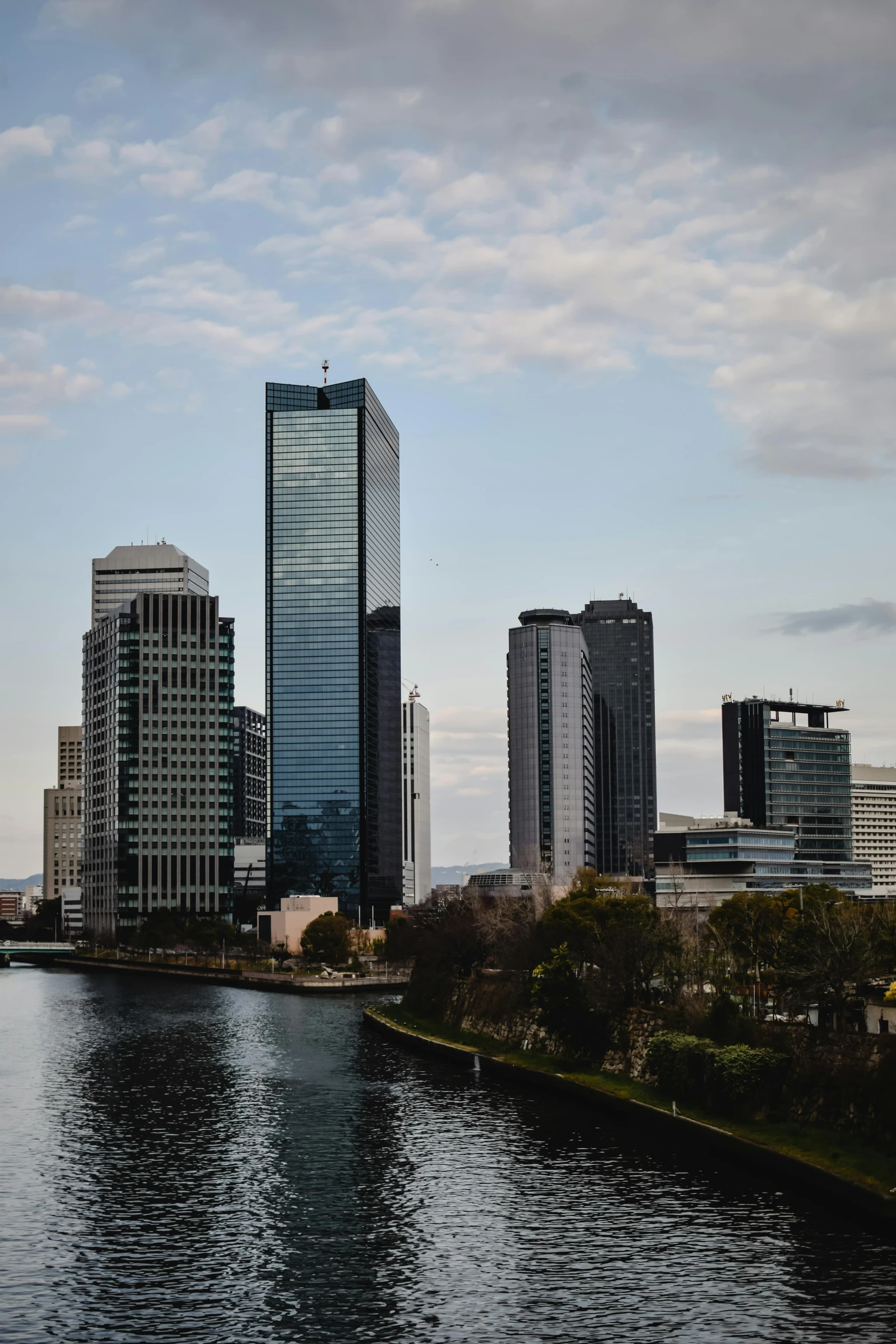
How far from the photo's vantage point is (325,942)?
196 meters

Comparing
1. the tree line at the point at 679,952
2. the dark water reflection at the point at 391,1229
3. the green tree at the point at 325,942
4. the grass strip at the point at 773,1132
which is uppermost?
the tree line at the point at 679,952

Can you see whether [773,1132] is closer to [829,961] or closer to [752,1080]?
[752,1080]

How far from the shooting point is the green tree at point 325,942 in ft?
642

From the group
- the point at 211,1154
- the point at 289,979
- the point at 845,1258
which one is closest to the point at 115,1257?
the point at 211,1154

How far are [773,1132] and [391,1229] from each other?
20.0 meters

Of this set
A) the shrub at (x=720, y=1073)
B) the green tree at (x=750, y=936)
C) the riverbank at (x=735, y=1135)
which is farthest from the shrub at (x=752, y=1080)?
the green tree at (x=750, y=936)

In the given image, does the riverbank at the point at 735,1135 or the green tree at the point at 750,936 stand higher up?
the green tree at the point at 750,936

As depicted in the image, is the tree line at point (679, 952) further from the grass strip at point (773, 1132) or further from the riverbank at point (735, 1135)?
the riverbank at point (735, 1135)

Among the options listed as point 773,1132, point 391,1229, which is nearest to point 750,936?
point 773,1132

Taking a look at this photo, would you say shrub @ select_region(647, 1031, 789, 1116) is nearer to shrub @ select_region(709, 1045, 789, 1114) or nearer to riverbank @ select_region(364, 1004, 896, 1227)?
shrub @ select_region(709, 1045, 789, 1114)

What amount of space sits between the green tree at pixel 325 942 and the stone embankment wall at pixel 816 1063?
99741 millimetres

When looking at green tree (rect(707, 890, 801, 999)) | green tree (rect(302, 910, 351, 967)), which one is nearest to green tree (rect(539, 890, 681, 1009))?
green tree (rect(707, 890, 801, 999))

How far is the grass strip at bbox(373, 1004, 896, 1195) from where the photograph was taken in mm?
54219

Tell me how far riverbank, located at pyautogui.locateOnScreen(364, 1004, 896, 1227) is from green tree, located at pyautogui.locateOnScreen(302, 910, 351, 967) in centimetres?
9844
